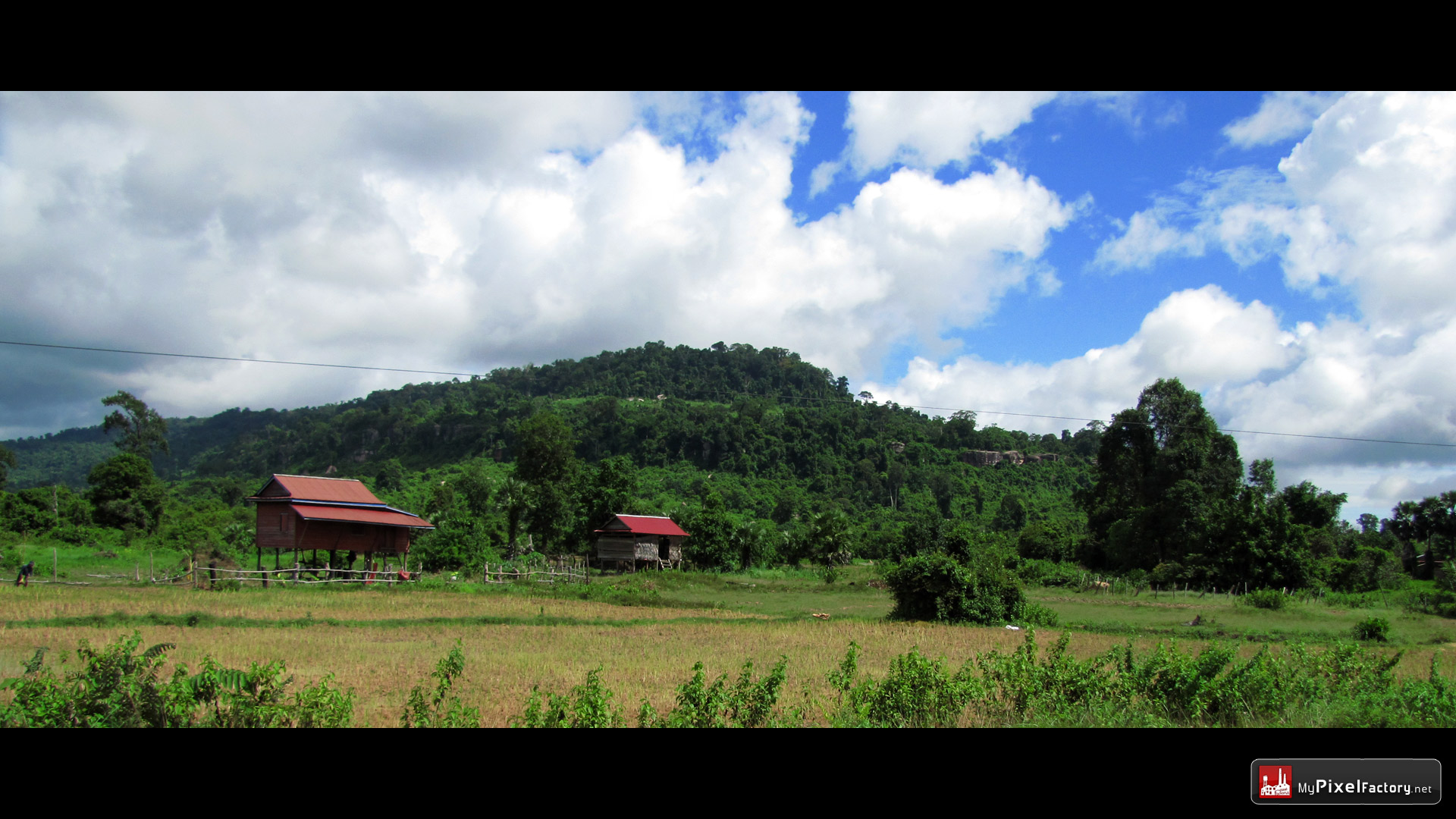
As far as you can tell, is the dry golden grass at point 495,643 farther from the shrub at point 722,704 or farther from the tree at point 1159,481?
the tree at point 1159,481

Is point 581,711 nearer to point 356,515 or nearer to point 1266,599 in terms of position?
point 356,515

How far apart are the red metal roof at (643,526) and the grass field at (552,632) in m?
15.7

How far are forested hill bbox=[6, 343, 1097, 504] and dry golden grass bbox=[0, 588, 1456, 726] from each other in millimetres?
50126

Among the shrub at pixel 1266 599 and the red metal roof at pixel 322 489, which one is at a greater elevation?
the red metal roof at pixel 322 489

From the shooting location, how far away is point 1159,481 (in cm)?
5559

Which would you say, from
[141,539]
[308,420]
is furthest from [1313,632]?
[308,420]

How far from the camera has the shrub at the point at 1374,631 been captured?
21.7 meters

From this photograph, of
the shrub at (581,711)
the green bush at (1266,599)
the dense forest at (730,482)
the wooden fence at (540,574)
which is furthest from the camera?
the dense forest at (730,482)

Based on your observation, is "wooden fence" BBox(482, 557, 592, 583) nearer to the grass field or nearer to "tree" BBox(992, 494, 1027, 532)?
the grass field

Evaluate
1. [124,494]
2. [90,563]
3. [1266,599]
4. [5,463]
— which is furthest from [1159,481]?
[5,463]

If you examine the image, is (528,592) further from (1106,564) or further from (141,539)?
(1106,564)

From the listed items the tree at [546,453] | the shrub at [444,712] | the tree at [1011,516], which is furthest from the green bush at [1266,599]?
the tree at [1011,516]
